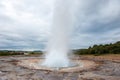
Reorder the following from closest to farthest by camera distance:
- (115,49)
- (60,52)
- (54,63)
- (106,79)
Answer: (106,79)
(54,63)
(60,52)
(115,49)

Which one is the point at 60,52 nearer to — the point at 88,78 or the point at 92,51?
the point at 88,78

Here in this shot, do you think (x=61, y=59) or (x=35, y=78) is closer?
(x=35, y=78)

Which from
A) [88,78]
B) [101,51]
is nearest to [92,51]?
[101,51]


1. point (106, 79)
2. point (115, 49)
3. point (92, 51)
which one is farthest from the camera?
point (92, 51)

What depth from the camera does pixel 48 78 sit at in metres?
14.5

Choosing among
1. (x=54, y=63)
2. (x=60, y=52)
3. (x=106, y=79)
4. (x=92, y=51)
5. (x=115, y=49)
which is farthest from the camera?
(x=92, y=51)

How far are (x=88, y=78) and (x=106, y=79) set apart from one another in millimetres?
1312

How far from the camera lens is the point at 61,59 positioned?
24.4 metres

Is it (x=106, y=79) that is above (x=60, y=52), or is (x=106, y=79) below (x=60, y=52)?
below

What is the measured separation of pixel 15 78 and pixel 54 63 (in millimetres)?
8839

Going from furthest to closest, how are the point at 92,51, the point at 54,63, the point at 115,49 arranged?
the point at 92,51 → the point at 115,49 → the point at 54,63

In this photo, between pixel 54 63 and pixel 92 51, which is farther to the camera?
pixel 92 51

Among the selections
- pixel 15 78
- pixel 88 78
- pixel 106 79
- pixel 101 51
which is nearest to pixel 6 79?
pixel 15 78

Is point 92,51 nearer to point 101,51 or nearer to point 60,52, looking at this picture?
point 101,51
